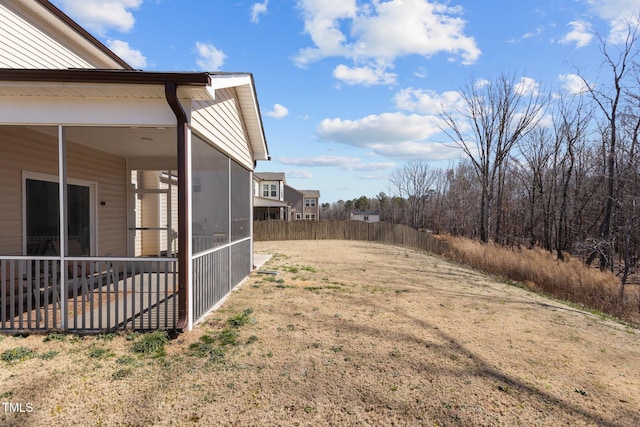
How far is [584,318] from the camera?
21.5 feet

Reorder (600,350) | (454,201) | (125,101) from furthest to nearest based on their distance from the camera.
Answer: (454,201)
(600,350)
(125,101)

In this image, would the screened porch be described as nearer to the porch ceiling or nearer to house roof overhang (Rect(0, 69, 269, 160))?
the porch ceiling

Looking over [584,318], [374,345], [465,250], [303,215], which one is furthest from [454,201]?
[374,345]

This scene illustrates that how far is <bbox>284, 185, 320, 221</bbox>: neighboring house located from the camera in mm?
43441

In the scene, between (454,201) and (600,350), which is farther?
(454,201)

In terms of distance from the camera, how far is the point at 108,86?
3861 mm

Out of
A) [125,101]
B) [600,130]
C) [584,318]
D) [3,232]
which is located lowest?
[584,318]

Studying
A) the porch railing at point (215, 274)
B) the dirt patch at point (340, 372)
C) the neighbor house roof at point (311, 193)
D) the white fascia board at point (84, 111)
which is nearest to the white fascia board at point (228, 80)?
the white fascia board at point (84, 111)

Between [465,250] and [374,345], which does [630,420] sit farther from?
[465,250]

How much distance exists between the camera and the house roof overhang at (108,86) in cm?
372

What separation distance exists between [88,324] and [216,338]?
1784mm

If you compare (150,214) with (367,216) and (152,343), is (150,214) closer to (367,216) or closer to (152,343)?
(152,343)

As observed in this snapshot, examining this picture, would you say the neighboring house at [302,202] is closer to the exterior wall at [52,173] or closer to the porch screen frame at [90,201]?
the exterior wall at [52,173]

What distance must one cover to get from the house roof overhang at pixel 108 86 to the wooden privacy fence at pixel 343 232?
1811 cm
